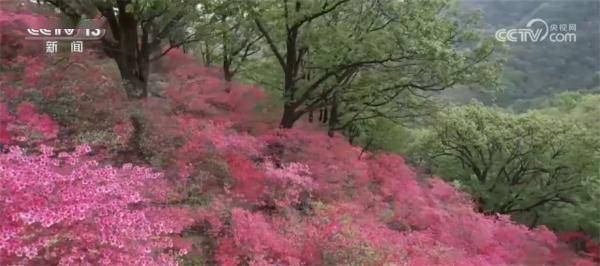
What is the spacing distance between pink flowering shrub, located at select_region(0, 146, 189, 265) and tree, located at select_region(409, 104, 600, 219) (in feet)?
58.4

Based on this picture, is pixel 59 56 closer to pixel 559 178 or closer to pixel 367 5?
pixel 367 5

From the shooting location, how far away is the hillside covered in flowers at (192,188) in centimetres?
580

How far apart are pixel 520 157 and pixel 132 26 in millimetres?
18039

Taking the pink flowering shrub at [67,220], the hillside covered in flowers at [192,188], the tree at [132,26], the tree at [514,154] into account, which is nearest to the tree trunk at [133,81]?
the tree at [132,26]

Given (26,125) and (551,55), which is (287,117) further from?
(551,55)

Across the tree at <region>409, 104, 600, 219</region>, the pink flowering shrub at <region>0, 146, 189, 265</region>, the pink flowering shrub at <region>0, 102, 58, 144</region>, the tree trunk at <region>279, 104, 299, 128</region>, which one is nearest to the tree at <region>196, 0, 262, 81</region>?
the tree trunk at <region>279, 104, 299, 128</region>

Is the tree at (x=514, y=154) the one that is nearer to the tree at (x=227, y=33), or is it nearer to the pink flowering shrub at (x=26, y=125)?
the tree at (x=227, y=33)

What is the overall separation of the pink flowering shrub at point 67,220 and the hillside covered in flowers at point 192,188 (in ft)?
0.06

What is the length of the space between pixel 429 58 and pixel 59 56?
919 centimetres

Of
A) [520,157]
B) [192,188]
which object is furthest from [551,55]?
A: [192,188]

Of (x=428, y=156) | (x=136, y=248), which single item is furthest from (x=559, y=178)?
(x=136, y=248)

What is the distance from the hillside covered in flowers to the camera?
5.80 metres

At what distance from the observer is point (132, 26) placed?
12492 mm

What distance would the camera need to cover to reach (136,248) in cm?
591
